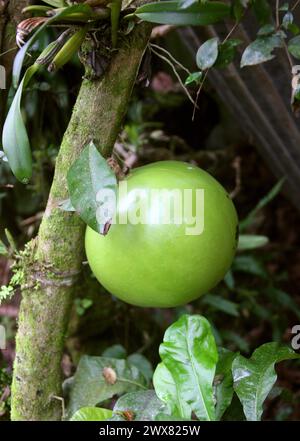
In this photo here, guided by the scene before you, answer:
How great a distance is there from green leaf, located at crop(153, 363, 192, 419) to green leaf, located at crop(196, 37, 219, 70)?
16.9 inches

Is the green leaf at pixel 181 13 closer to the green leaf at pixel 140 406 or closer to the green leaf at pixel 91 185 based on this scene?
the green leaf at pixel 91 185

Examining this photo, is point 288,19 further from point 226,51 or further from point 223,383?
point 223,383

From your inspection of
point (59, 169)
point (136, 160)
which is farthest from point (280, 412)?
point (59, 169)

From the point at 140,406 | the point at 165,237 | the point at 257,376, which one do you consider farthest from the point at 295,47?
the point at 140,406

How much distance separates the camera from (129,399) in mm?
877

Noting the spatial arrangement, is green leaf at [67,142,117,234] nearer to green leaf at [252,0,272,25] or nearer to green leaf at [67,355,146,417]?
green leaf at [252,0,272,25]

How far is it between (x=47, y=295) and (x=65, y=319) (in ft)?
0.17

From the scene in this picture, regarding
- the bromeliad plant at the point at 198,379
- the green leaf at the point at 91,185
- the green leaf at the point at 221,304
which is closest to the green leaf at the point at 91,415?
the bromeliad plant at the point at 198,379

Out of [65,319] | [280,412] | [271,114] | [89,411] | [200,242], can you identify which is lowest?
[280,412]

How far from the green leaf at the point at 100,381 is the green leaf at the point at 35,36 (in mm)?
565

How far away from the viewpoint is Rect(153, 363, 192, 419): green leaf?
752 millimetres

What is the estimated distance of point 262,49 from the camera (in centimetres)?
85

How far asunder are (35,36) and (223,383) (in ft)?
1.71

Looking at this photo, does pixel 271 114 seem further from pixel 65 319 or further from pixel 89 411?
pixel 89 411
